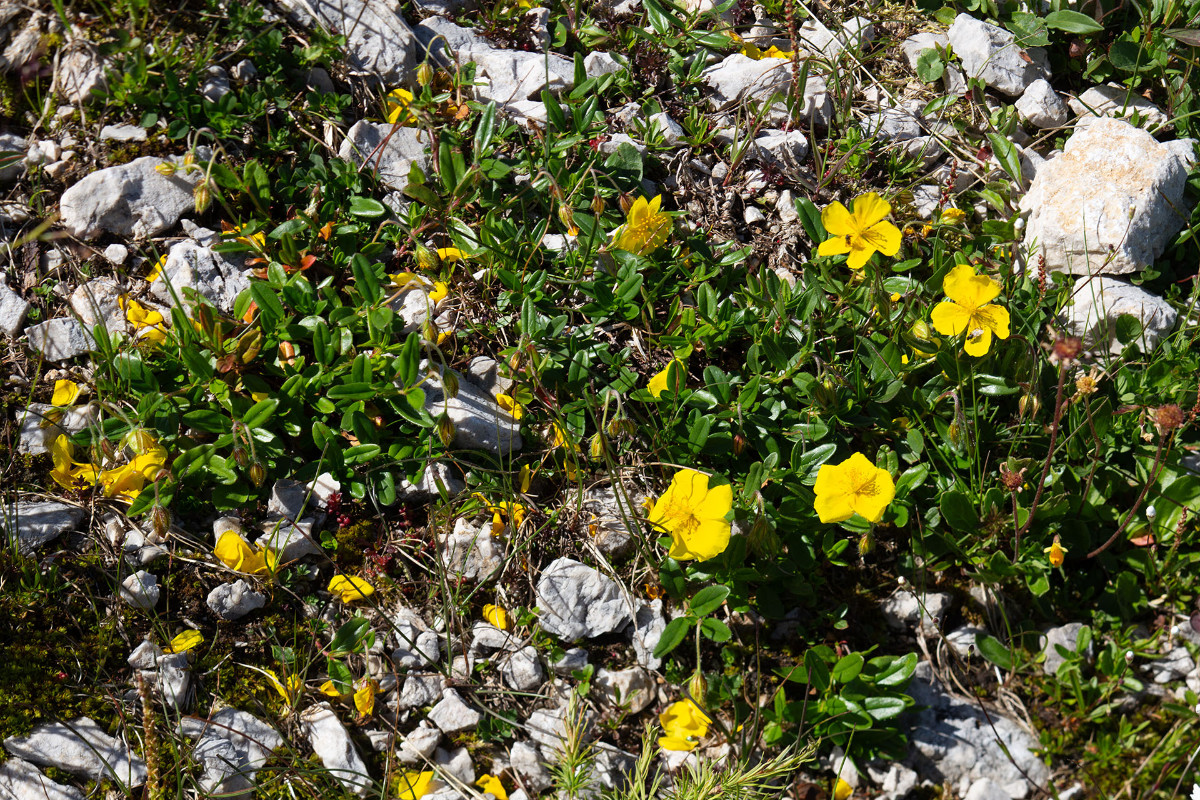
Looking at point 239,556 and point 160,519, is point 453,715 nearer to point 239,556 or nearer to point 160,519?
point 239,556

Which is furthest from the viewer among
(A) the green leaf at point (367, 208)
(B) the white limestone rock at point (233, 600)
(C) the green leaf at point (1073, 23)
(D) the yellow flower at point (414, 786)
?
(C) the green leaf at point (1073, 23)

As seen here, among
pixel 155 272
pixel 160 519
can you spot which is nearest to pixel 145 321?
pixel 155 272

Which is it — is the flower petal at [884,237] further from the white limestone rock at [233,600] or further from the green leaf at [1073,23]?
the white limestone rock at [233,600]

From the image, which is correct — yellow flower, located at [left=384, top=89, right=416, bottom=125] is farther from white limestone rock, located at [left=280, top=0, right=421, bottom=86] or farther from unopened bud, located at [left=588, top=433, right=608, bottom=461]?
unopened bud, located at [left=588, top=433, right=608, bottom=461]

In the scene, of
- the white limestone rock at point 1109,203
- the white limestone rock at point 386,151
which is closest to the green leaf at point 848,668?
the white limestone rock at point 1109,203

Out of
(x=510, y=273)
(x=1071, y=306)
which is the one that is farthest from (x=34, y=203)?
(x=1071, y=306)

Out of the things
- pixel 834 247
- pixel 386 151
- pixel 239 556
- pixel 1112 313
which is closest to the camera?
pixel 239 556
